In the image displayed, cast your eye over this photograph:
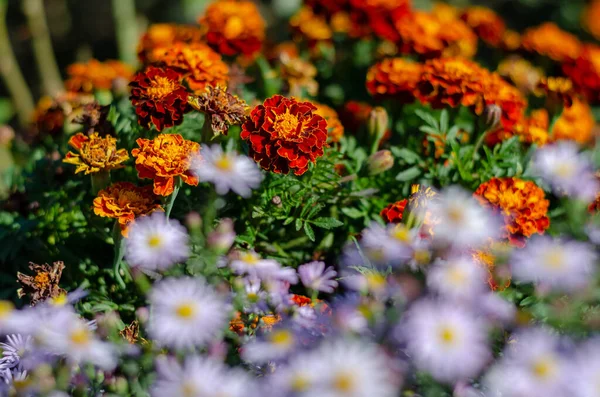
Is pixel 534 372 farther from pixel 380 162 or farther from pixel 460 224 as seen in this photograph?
pixel 380 162

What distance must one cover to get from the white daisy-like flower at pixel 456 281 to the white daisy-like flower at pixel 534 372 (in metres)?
0.11

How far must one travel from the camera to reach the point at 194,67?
1.49m

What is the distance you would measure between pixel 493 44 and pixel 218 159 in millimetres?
1489

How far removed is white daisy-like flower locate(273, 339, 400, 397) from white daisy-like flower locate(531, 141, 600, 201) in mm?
622

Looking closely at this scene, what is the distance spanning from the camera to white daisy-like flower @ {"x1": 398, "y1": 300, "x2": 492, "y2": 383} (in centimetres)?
89

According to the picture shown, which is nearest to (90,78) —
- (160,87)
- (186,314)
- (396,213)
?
(160,87)

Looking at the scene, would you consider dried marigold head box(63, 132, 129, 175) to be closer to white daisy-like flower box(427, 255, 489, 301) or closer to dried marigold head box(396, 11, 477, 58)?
white daisy-like flower box(427, 255, 489, 301)

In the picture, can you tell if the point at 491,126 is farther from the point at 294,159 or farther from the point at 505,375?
the point at 505,375

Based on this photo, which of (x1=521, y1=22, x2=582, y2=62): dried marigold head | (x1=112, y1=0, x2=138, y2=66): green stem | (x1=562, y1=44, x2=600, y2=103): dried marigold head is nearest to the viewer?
(x1=562, y1=44, x2=600, y2=103): dried marigold head

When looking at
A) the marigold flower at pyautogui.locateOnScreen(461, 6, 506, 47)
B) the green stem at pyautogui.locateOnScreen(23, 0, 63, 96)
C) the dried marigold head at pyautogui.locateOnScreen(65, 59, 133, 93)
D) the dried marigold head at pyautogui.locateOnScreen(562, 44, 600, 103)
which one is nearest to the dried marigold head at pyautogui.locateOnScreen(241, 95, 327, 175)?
the dried marigold head at pyautogui.locateOnScreen(65, 59, 133, 93)

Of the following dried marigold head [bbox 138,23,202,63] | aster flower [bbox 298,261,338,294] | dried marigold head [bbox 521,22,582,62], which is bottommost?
dried marigold head [bbox 521,22,582,62]

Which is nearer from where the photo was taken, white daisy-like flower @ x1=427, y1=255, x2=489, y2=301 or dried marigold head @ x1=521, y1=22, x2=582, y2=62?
white daisy-like flower @ x1=427, y1=255, x2=489, y2=301

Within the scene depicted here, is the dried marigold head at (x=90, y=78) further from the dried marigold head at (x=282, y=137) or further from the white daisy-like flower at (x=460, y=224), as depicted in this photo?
the white daisy-like flower at (x=460, y=224)

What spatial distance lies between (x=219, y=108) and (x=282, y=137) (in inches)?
5.7
